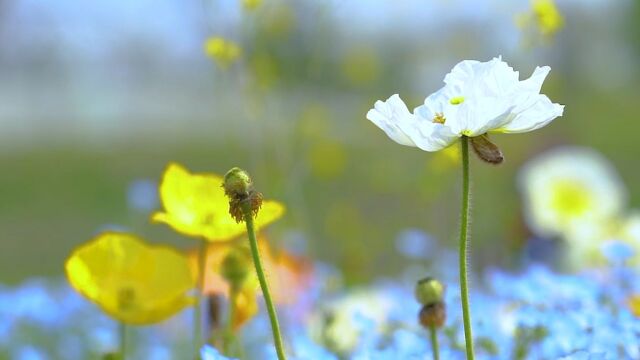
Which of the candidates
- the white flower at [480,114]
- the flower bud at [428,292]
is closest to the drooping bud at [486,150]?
the white flower at [480,114]

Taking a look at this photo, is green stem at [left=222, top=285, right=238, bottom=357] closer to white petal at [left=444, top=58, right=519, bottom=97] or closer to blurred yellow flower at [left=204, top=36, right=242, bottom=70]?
white petal at [left=444, top=58, right=519, bottom=97]

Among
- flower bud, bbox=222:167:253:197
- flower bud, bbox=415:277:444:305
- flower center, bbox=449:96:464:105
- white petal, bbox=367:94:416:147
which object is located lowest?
flower bud, bbox=415:277:444:305

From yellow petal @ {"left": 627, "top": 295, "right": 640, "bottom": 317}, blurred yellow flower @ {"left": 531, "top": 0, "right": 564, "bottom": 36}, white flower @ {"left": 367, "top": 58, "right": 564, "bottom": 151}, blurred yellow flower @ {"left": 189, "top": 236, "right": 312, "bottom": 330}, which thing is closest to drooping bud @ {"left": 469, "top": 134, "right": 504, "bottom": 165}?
white flower @ {"left": 367, "top": 58, "right": 564, "bottom": 151}

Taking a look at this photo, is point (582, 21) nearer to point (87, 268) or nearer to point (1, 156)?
point (1, 156)

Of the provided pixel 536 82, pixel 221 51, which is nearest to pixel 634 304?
pixel 536 82

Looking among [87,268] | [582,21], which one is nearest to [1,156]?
[582,21]

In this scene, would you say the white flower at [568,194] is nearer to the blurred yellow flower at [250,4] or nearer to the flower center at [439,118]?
the blurred yellow flower at [250,4]
